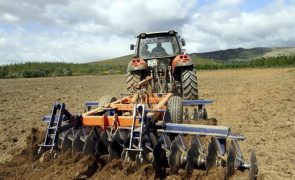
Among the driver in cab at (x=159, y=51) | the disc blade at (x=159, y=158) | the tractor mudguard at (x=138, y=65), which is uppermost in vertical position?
the driver in cab at (x=159, y=51)

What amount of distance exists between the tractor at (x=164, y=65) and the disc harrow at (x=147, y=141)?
2832 mm

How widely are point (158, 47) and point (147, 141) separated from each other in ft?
14.0

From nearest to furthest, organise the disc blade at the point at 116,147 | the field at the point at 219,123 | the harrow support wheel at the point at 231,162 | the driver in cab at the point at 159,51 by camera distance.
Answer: the harrow support wheel at the point at 231,162
the field at the point at 219,123
the disc blade at the point at 116,147
the driver in cab at the point at 159,51

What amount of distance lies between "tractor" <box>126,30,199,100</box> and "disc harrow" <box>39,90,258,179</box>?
2832 millimetres

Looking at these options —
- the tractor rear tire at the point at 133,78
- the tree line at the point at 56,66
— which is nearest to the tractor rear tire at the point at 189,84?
the tractor rear tire at the point at 133,78

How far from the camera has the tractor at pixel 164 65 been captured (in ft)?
25.8

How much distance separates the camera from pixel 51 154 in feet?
14.8

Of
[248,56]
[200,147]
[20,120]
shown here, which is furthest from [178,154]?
[248,56]

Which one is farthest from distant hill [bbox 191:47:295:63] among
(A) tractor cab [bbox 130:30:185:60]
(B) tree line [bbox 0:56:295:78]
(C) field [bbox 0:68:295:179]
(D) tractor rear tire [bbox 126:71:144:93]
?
(D) tractor rear tire [bbox 126:71:144:93]

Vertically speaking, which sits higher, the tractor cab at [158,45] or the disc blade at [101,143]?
the tractor cab at [158,45]

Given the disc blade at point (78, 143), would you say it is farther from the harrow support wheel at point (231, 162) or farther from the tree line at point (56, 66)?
the tree line at point (56, 66)

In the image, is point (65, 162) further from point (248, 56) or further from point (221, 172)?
point (248, 56)

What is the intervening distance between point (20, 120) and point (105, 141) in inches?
177

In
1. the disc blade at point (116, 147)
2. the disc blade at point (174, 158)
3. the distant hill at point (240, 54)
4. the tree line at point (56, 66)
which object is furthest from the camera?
the distant hill at point (240, 54)
